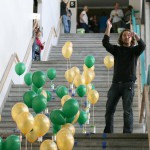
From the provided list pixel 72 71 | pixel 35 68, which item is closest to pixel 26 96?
pixel 72 71

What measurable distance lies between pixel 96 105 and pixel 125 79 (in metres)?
2.89

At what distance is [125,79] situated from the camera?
6.87m

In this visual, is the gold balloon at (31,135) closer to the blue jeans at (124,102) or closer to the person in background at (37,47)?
the blue jeans at (124,102)

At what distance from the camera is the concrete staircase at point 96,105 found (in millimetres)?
6461

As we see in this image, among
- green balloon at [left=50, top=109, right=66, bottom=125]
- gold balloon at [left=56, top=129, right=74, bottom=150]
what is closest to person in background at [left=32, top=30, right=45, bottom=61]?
green balloon at [left=50, top=109, right=66, bottom=125]

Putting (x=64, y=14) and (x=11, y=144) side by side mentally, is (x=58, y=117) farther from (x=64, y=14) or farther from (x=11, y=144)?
(x=64, y=14)

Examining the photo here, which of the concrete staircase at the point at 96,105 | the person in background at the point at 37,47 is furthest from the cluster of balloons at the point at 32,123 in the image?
the person in background at the point at 37,47

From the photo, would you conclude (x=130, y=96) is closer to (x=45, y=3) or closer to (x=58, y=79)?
(x=58, y=79)

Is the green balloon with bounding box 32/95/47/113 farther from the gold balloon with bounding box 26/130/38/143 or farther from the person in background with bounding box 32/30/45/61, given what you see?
the person in background with bounding box 32/30/45/61

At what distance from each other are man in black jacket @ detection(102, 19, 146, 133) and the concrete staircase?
0.34 metres

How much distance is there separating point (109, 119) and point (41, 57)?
768 centimetres

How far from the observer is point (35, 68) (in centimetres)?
1235

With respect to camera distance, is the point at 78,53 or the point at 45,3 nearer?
the point at 78,53

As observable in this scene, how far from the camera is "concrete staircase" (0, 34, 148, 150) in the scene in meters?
6.46
